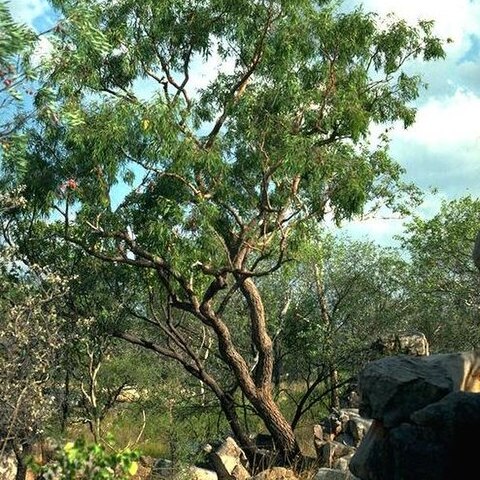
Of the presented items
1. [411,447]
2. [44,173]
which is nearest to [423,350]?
[44,173]

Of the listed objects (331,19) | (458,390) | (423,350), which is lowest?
(458,390)

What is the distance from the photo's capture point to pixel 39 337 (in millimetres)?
12961

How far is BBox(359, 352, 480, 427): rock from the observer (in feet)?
31.2

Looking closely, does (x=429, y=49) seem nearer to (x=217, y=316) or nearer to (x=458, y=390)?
(x=217, y=316)

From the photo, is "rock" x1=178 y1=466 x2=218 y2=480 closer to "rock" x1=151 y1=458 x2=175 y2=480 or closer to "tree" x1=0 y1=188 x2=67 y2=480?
"rock" x1=151 y1=458 x2=175 y2=480

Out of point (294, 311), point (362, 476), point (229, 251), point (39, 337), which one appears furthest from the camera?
point (294, 311)

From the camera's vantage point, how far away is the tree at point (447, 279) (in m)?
26.5

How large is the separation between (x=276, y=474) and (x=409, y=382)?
8190 millimetres

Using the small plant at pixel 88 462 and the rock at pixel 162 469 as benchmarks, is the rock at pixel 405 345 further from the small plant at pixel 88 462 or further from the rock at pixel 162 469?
the small plant at pixel 88 462

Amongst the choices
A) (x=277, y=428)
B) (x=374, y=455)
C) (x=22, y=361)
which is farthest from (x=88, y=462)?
(x=277, y=428)

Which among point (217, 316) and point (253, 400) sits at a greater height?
point (217, 316)

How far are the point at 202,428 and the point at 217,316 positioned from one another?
4.66 meters

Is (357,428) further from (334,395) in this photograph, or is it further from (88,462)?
(88,462)

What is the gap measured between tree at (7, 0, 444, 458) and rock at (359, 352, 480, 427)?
6.94 metres
